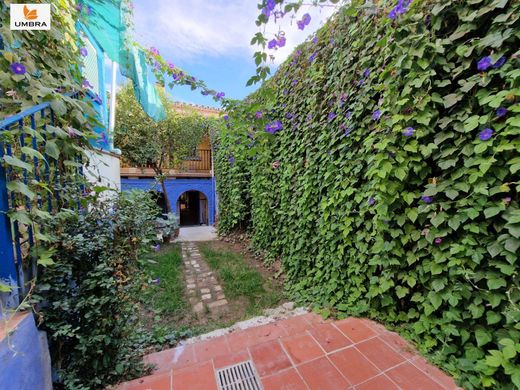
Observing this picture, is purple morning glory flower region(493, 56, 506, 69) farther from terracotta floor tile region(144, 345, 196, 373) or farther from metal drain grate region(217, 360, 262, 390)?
terracotta floor tile region(144, 345, 196, 373)

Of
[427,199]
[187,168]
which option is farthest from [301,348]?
[187,168]

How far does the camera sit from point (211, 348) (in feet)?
5.67

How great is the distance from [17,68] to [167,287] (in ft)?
9.04

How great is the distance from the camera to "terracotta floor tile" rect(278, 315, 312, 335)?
1.78 meters

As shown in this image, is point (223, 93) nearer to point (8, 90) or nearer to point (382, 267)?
point (8, 90)

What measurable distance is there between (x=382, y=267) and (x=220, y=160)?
510cm

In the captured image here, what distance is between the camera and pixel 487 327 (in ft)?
3.82

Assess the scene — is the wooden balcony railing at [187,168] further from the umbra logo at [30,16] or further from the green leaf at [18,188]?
the green leaf at [18,188]

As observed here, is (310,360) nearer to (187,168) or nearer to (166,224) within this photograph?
(166,224)

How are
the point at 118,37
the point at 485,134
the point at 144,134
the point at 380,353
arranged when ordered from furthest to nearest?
the point at 144,134
the point at 118,37
the point at 380,353
the point at 485,134

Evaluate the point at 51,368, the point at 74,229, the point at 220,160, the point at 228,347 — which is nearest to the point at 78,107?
the point at 74,229

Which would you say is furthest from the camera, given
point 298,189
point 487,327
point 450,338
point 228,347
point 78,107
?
point 298,189

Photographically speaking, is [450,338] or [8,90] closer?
[8,90]

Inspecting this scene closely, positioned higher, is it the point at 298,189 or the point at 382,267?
the point at 298,189
